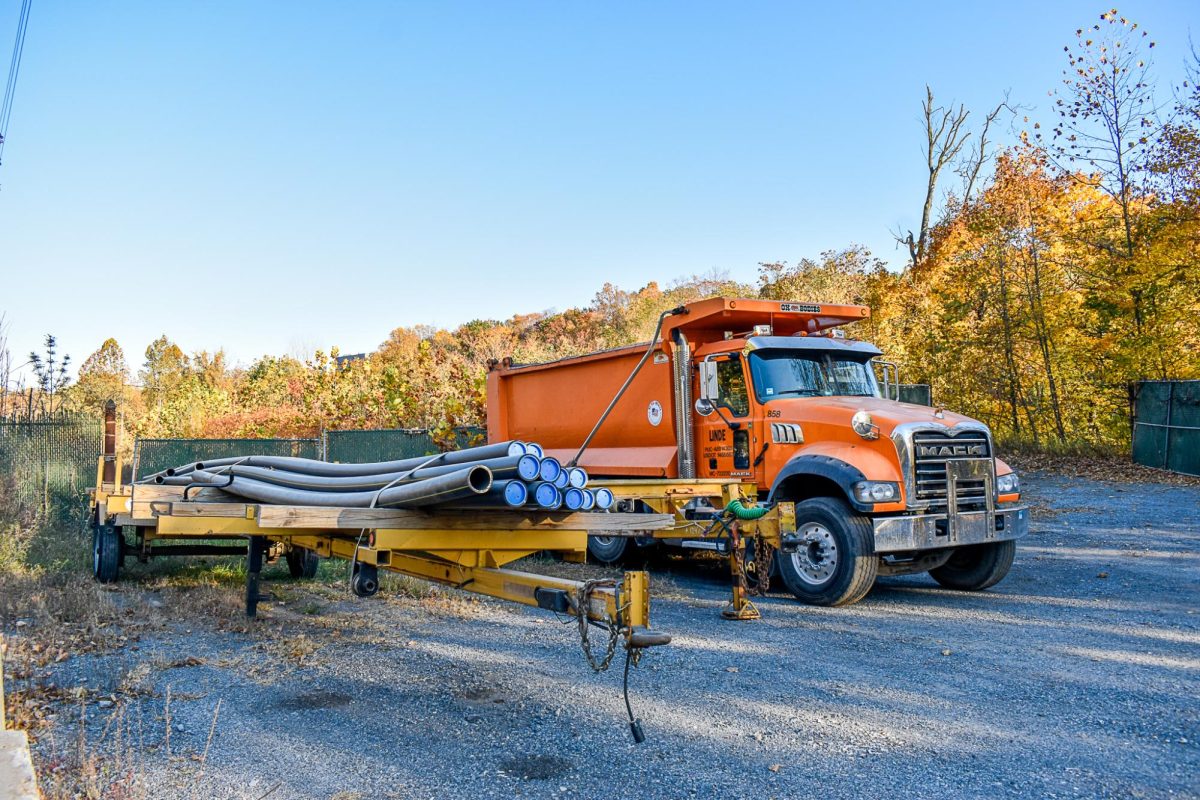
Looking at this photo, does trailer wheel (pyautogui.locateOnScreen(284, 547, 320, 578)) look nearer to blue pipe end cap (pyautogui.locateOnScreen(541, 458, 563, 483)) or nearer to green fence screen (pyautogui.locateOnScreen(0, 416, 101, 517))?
green fence screen (pyautogui.locateOnScreen(0, 416, 101, 517))

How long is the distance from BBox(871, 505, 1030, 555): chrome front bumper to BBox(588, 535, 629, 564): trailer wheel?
3.85 metres

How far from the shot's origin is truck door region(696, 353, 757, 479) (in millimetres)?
9531

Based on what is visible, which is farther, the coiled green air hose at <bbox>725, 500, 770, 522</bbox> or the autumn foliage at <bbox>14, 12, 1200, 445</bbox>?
the autumn foliage at <bbox>14, 12, 1200, 445</bbox>

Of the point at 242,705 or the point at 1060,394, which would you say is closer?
the point at 242,705

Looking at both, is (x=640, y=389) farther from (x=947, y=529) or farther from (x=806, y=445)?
(x=947, y=529)

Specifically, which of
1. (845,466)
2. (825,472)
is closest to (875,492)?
(845,466)

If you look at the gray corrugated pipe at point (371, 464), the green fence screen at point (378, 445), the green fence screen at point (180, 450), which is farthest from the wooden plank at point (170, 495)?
the green fence screen at point (378, 445)

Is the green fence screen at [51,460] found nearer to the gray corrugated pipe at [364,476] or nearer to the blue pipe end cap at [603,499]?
the gray corrugated pipe at [364,476]

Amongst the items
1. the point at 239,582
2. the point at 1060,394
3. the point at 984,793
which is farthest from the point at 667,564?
the point at 1060,394

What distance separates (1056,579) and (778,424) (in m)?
3.63

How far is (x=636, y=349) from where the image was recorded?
10742 millimetres

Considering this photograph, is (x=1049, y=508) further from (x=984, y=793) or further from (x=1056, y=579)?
(x=984, y=793)

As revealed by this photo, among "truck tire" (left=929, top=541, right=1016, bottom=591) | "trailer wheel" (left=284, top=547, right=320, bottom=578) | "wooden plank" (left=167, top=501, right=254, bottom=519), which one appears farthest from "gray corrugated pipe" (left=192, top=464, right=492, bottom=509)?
"truck tire" (left=929, top=541, right=1016, bottom=591)

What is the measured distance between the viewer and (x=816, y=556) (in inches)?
336
